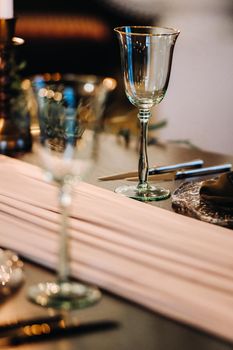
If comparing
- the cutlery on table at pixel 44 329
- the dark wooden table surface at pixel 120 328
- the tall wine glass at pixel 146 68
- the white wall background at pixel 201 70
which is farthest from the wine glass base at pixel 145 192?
the white wall background at pixel 201 70

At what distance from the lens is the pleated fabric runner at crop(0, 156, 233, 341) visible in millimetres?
670

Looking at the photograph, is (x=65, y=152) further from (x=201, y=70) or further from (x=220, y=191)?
(x=201, y=70)

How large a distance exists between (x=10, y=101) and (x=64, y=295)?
2.72 ft

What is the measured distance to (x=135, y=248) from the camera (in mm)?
807

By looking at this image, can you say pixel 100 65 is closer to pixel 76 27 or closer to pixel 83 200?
pixel 76 27

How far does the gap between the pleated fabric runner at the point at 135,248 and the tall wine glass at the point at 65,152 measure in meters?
0.05

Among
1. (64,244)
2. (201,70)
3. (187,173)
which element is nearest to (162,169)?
(187,173)

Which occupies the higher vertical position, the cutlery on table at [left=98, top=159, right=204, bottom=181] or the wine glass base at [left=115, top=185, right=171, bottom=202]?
the wine glass base at [left=115, top=185, right=171, bottom=202]

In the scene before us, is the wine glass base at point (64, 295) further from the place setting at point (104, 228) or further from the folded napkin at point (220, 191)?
the folded napkin at point (220, 191)

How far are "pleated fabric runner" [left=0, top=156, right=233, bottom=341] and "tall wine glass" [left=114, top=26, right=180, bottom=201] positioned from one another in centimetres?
9

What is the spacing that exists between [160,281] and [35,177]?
49 centimetres

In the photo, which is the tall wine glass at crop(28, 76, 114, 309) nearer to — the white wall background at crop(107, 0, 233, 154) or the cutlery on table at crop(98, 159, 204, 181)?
the cutlery on table at crop(98, 159, 204, 181)

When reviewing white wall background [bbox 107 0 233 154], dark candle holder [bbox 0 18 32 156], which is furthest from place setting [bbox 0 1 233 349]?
white wall background [bbox 107 0 233 154]

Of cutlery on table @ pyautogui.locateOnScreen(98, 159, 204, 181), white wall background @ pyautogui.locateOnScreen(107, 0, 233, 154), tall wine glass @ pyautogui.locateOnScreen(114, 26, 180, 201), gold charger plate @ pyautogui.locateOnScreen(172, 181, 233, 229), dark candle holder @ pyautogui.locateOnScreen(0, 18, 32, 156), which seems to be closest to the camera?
gold charger plate @ pyautogui.locateOnScreen(172, 181, 233, 229)
